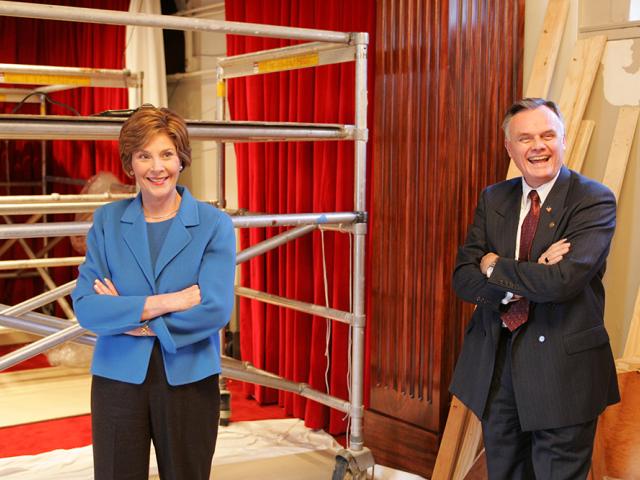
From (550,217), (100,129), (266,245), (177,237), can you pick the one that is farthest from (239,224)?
(550,217)

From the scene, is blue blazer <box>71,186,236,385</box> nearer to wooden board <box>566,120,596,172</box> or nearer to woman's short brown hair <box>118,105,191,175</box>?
woman's short brown hair <box>118,105,191,175</box>

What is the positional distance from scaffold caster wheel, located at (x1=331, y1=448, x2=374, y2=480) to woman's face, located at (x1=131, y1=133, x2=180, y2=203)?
4.68ft

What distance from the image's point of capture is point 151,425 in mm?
2090

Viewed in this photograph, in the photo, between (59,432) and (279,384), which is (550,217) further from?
(59,432)

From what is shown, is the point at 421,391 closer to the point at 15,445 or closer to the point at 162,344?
the point at 162,344

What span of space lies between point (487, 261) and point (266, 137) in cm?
93

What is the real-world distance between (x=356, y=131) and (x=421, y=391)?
1.02m

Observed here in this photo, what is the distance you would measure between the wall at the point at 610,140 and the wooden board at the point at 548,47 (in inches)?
1.8

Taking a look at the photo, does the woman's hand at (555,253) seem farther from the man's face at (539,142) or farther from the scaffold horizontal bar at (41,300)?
the scaffold horizontal bar at (41,300)

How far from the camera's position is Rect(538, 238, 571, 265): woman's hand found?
207 centimetres

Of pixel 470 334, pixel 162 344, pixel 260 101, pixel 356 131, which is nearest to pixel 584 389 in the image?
pixel 470 334

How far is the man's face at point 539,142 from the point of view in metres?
2.13

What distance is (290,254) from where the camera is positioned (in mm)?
3994

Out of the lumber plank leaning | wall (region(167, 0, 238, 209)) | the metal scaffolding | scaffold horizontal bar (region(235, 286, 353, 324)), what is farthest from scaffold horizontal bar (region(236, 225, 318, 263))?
wall (region(167, 0, 238, 209))
